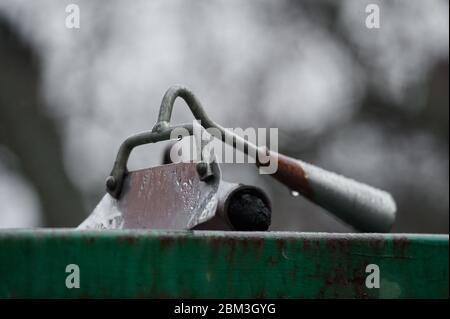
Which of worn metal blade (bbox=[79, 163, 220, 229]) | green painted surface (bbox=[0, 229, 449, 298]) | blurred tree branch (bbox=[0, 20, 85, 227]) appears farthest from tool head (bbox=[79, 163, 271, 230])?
blurred tree branch (bbox=[0, 20, 85, 227])

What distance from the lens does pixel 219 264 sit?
1.63 m

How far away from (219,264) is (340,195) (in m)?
0.77

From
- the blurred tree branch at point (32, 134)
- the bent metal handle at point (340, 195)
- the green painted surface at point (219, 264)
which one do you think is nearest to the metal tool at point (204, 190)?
the bent metal handle at point (340, 195)

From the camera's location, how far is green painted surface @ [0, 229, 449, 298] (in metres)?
1.55

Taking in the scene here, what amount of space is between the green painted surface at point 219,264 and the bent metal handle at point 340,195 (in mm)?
579

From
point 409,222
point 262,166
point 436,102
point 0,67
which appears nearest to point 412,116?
point 436,102

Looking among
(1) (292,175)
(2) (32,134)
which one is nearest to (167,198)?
(1) (292,175)

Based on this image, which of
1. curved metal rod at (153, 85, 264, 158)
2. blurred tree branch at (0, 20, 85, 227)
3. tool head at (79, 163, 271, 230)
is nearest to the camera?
tool head at (79, 163, 271, 230)

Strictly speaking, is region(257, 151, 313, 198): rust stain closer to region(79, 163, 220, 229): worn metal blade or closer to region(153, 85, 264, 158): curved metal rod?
region(153, 85, 264, 158): curved metal rod

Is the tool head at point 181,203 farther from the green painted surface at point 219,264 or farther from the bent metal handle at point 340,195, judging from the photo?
the bent metal handle at point 340,195

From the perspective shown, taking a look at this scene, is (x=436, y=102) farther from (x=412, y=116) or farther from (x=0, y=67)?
(x=0, y=67)

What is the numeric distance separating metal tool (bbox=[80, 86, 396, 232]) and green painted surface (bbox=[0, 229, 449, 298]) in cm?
18

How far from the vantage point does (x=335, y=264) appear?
5.60ft

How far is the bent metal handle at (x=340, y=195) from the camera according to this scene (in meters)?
2.29
